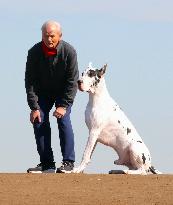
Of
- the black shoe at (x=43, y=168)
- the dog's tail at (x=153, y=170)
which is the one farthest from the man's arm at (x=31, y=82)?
the dog's tail at (x=153, y=170)

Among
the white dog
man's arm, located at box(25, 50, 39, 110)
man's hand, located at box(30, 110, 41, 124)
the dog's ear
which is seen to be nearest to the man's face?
man's arm, located at box(25, 50, 39, 110)

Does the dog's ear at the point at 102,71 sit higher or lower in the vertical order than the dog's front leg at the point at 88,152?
higher

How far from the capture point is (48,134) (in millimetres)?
12953

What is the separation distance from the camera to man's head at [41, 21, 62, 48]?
40.4 ft

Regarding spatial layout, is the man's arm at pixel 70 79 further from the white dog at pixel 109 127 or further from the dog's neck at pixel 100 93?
the dog's neck at pixel 100 93

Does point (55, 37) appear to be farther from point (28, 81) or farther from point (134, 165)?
point (134, 165)

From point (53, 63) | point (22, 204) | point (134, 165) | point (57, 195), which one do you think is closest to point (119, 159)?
point (134, 165)

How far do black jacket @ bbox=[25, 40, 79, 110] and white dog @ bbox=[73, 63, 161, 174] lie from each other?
9.8 inches

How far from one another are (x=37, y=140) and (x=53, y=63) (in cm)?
141

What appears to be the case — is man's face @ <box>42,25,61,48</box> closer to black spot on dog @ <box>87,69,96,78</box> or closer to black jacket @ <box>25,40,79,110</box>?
black jacket @ <box>25,40,79,110</box>

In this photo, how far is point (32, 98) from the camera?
12664 mm

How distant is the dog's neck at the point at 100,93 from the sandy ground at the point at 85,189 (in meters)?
1.36

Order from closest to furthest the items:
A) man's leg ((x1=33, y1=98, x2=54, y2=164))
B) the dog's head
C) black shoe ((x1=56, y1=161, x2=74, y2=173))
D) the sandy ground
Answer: the sandy ground, the dog's head, black shoe ((x1=56, y1=161, x2=74, y2=173)), man's leg ((x1=33, y1=98, x2=54, y2=164))

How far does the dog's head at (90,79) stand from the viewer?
12452 millimetres
